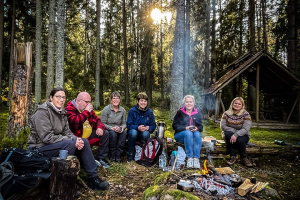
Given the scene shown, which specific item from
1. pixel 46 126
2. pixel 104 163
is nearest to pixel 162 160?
pixel 104 163

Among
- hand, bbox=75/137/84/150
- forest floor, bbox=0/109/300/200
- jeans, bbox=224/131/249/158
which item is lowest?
forest floor, bbox=0/109/300/200

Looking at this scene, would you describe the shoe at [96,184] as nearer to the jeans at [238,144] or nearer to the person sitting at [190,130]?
the person sitting at [190,130]

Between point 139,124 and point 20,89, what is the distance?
291 centimetres

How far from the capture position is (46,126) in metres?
2.79

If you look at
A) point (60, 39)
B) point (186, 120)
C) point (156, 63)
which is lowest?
point (186, 120)

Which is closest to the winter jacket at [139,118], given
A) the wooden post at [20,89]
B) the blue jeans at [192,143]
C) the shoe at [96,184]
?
the blue jeans at [192,143]

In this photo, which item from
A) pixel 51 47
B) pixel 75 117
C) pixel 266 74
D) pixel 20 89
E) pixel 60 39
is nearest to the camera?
pixel 75 117

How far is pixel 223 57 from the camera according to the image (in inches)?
617

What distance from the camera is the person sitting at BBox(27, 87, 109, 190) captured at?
277 centimetres

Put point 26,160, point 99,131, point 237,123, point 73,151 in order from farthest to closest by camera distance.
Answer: point 237,123 → point 99,131 → point 73,151 → point 26,160

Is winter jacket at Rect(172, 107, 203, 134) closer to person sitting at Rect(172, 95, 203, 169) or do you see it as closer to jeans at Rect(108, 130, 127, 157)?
person sitting at Rect(172, 95, 203, 169)

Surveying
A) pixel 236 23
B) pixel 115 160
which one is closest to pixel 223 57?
pixel 236 23

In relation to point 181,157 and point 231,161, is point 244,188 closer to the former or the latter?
point 181,157

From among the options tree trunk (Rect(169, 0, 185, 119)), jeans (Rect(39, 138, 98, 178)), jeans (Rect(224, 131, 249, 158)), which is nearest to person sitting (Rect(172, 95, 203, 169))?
jeans (Rect(224, 131, 249, 158))
